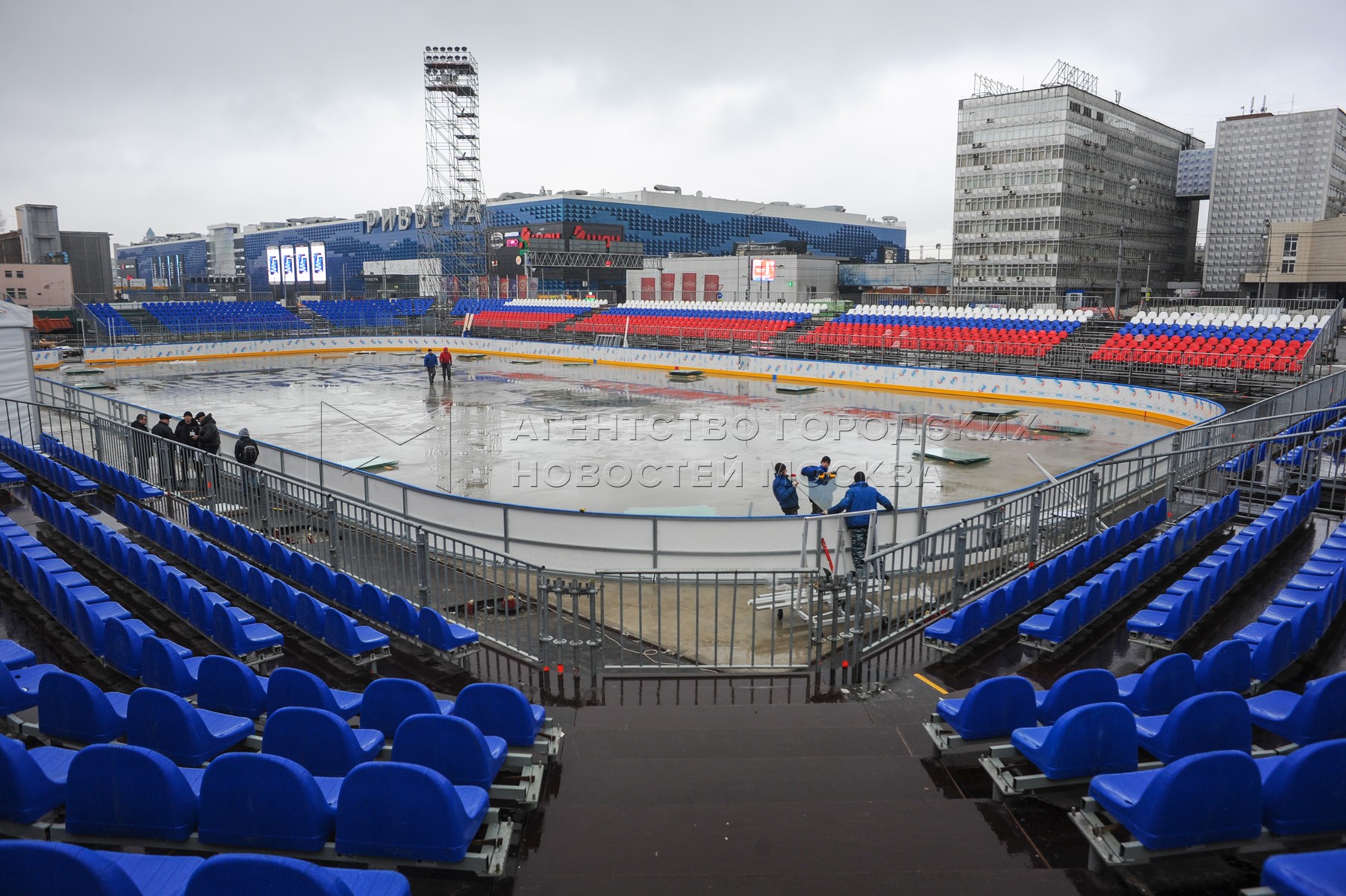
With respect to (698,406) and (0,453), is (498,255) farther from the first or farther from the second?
(0,453)

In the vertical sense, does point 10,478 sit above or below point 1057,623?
below

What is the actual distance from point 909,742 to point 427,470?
1488 cm

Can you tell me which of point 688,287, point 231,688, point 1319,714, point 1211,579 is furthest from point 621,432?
point 688,287

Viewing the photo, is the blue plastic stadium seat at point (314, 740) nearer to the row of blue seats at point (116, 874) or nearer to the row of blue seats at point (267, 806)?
the row of blue seats at point (267, 806)

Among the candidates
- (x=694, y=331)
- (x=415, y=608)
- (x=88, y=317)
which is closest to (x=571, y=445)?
(x=415, y=608)

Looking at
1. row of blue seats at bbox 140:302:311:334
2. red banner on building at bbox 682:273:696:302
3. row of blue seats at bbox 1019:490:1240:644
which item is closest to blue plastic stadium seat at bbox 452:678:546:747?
row of blue seats at bbox 1019:490:1240:644

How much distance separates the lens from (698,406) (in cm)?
3030

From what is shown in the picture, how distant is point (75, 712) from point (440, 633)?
2.89m

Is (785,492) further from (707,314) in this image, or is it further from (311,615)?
(707,314)

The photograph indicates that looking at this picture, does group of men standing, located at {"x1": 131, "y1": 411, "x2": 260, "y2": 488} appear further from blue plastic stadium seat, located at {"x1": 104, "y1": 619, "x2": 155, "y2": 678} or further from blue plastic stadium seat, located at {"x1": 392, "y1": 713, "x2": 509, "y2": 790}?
blue plastic stadium seat, located at {"x1": 392, "y1": 713, "x2": 509, "y2": 790}

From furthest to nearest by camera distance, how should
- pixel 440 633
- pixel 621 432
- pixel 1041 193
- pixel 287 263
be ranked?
pixel 1041 193
pixel 287 263
pixel 621 432
pixel 440 633

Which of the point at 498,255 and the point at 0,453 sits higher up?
the point at 498,255

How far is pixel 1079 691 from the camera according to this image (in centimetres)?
571

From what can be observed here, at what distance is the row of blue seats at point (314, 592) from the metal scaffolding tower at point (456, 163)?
189 feet
